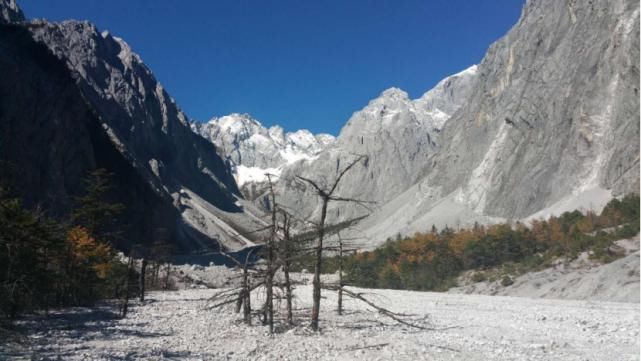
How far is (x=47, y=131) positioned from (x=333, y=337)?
3100 inches

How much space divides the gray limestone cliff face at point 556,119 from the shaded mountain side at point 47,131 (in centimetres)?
8332

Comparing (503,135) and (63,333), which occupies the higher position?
(503,135)

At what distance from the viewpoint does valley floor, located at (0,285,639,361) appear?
16312 mm

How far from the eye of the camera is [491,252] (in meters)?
71.2

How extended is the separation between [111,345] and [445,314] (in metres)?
21.5

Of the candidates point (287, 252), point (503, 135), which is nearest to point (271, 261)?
point (287, 252)

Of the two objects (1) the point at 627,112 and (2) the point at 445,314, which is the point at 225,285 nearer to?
(2) the point at 445,314

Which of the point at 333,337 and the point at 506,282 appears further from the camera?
the point at 506,282

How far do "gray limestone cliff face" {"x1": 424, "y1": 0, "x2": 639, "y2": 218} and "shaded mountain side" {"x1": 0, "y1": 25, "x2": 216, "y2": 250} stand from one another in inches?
3280

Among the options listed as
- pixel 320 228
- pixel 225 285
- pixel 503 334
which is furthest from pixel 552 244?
pixel 320 228

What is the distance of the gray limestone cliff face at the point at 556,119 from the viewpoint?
109 metres

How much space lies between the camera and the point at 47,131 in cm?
8381

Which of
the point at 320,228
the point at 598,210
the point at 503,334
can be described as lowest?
the point at 503,334

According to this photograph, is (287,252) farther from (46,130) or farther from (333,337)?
(46,130)
